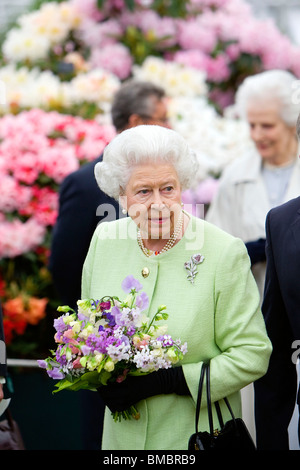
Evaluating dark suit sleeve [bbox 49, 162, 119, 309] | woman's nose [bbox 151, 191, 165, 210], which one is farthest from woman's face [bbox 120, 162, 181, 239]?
dark suit sleeve [bbox 49, 162, 119, 309]

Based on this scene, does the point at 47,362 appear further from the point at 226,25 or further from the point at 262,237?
the point at 226,25

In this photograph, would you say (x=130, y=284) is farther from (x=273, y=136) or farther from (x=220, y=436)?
(x=273, y=136)

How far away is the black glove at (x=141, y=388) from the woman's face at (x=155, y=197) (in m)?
0.53

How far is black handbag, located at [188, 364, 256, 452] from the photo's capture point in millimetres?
2689

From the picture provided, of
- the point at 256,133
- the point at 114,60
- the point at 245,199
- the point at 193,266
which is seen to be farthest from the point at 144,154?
the point at 114,60

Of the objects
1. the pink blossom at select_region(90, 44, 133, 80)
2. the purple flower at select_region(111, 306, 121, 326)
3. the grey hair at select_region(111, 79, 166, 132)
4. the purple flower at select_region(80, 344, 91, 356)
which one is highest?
the pink blossom at select_region(90, 44, 133, 80)

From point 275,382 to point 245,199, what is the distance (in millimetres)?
1818

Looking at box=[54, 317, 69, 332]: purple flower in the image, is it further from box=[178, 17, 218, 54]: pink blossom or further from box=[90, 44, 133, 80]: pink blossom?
box=[178, 17, 218, 54]: pink blossom

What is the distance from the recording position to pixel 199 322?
2.83 metres

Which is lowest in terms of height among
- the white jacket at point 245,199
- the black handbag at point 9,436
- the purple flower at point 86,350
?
the black handbag at point 9,436

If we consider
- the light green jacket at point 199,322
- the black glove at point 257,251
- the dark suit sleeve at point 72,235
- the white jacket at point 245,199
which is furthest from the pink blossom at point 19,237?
the light green jacket at point 199,322

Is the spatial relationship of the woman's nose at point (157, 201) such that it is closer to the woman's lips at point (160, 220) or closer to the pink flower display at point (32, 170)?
the woman's lips at point (160, 220)

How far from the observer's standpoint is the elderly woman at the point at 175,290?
9.21ft

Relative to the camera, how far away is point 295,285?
2824 mm
